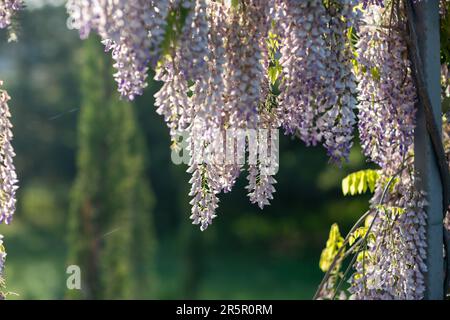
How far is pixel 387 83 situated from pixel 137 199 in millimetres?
12438

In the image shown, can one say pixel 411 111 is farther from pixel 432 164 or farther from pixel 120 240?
pixel 120 240

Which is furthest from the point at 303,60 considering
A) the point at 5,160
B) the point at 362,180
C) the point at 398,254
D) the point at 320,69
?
the point at 5,160

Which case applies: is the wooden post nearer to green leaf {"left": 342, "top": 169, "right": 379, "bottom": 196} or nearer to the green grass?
green leaf {"left": 342, "top": 169, "right": 379, "bottom": 196}

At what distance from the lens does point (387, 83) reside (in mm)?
3658

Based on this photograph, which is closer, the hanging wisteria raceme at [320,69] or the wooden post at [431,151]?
the hanging wisteria raceme at [320,69]

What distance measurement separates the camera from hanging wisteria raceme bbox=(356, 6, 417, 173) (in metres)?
3.62

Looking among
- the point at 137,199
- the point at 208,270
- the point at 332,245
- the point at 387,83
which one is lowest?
the point at 332,245

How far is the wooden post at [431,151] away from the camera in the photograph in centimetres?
357

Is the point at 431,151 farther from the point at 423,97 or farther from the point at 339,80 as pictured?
the point at 339,80

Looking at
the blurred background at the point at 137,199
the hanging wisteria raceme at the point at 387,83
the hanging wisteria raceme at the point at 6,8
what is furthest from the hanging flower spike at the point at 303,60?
the blurred background at the point at 137,199

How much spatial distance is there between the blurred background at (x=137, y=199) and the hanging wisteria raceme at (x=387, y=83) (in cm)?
976

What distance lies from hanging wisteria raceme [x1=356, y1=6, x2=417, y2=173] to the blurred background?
32.0 feet

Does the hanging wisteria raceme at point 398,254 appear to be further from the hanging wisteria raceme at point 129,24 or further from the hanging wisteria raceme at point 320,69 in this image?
the hanging wisteria raceme at point 129,24
